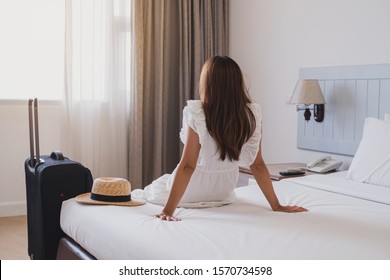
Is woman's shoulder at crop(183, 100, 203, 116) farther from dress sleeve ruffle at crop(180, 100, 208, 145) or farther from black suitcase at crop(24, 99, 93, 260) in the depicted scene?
black suitcase at crop(24, 99, 93, 260)

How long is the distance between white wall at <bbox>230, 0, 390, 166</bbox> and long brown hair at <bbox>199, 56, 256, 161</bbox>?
5.13 ft

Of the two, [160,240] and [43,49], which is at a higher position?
[43,49]

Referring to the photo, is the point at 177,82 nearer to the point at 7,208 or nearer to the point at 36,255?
the point at 7,208

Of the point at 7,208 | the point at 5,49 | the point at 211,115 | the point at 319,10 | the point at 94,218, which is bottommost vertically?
the point at 7,208

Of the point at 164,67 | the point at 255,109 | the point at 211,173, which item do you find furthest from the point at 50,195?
the point at 164,67

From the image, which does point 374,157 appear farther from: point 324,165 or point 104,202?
point 104,202

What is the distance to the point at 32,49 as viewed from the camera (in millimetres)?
4246

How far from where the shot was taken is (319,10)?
12.6 feet

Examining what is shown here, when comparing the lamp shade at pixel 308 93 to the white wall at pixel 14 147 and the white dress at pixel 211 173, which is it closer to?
the white dress at pixel 211 173

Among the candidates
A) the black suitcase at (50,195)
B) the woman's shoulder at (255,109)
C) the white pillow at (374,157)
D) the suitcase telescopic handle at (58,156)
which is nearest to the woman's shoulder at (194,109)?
the woman's shoulder at (255,109)

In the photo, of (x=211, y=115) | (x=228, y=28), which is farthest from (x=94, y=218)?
(x=228, y=28)

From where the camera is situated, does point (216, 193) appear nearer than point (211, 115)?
No

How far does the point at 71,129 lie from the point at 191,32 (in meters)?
1.41

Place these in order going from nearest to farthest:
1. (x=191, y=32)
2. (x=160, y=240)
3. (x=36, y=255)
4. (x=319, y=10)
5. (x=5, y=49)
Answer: (x=160, y=240)
(x=36, y=255)
(x=319, y=10)
(x=5, y=49)
(x=191, y=32)
